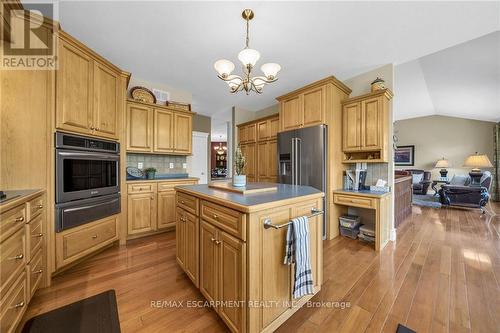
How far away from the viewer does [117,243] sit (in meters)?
2.81

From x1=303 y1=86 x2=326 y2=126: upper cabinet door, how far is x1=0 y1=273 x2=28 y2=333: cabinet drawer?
353 centimetres

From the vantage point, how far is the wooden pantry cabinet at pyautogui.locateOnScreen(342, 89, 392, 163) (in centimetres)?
288

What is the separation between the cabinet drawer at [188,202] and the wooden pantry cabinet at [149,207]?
1.31 meters

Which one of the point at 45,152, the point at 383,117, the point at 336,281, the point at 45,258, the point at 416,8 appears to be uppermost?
the point at 416,8

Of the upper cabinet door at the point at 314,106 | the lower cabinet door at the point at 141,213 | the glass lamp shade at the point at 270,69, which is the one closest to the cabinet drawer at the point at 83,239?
the lower cabinet door at the point at 141,213

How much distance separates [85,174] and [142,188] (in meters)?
0.85

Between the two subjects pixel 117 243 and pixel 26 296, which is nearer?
pixel 26 296

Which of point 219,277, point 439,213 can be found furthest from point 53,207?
point 439,213

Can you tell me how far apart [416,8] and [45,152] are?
152 inches

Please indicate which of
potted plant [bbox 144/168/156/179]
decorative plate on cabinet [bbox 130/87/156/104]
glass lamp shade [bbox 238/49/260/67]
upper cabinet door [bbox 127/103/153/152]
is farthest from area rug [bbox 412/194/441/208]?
decorative plate on cabinet [bbox 130/87/156/104]

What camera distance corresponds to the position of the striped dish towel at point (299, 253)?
131 cm

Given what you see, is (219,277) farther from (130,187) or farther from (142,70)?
(142,70)

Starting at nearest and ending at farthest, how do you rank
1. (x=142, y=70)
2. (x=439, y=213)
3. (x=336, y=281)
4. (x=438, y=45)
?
(x=336, y=281), (x=438, y=45), (x=142, y=70), (x=439, y=213)

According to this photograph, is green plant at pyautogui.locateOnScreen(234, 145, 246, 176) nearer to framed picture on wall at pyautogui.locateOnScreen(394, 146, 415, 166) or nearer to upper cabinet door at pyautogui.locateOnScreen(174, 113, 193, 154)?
upper cabinet door at pyautogui.locateOnScreen(174, 113, 193, 154)
